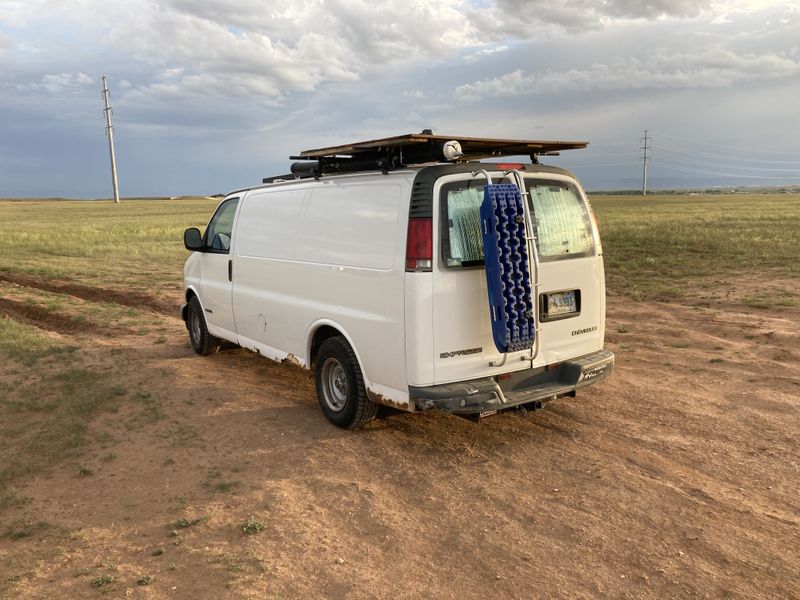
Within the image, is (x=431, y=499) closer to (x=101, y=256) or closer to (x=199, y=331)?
(x=199, y=331)

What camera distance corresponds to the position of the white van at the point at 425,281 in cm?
453

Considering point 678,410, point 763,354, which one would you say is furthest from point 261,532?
point 763,354

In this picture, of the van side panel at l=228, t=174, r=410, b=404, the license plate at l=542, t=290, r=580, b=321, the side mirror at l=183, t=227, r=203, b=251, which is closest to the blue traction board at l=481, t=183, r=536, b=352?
the license plate at l=542, t=290, r=580, b=321

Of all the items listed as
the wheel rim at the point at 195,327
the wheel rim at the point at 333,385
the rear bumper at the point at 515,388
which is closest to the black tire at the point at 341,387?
the wheel rim at the point at 333,385

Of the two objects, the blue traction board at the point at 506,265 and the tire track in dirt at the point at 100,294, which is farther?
the tire track in dirt at the point at 100,294

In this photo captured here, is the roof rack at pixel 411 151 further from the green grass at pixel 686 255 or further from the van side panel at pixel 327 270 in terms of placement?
the green grass at pixel 686 255

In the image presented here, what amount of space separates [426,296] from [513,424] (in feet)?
5.82

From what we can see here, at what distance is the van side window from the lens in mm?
7324

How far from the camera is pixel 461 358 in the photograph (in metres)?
4.63

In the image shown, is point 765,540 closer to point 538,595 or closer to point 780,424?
point 538,595

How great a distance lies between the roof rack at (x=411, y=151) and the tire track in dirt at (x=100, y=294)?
21.2 feet

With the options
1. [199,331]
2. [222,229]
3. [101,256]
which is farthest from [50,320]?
[101,256]

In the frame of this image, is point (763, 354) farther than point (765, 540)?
Yes

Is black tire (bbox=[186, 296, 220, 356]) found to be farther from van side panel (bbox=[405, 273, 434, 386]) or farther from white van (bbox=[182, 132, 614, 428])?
van side panel (bbox=[405, 273, 434, 386])
